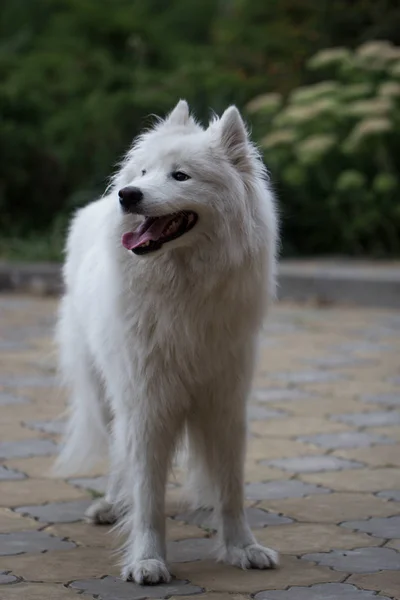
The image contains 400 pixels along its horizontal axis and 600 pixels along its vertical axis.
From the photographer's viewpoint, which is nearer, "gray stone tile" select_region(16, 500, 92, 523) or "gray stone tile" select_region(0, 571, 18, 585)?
"gray stone tile" select_region(0, 571, 18, 585)

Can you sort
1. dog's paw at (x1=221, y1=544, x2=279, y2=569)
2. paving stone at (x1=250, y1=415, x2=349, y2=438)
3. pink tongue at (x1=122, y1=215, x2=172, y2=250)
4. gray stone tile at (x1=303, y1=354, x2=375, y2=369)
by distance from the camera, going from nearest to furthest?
1. pink tongue at (x1=122, y1=215, x2=172, y2=250)
2. dog's paw at (x1=221, y1=544, x2=279, y2=569)
3. paving stone at (x1=250, y1=415, x2=349, y2=438)
4. gray stone tile at (x1=303, y1=354, x2=375, y2=369)

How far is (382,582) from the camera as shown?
11.2 ft

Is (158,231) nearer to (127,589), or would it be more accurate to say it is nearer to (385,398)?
(127,589)

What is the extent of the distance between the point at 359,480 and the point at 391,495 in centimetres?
26

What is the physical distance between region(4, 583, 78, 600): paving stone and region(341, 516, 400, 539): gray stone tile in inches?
46.5

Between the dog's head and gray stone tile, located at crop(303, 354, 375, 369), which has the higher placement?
the dog's head

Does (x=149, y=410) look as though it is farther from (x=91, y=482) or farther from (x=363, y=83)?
(x=363, y=83)

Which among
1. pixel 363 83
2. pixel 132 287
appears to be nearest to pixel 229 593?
pixel 132 287

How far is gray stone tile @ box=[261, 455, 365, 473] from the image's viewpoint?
192 inches

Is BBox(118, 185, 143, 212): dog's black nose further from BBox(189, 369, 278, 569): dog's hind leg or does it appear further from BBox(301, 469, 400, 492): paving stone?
BBox(301, 469, 400, 492): paving stone

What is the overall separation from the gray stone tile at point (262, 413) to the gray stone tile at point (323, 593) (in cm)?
244

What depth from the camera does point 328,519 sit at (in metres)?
4.16

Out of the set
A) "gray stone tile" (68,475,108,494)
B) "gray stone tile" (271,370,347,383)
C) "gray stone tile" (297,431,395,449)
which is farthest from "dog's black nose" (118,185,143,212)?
"gray stone tile" (271,370,347,383)

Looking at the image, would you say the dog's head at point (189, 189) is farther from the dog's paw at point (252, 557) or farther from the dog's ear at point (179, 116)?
the dog's paw at point (252, 557)
